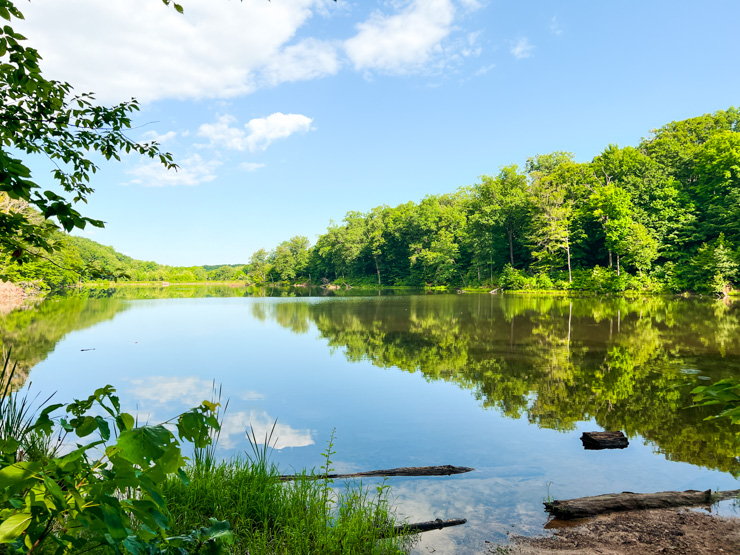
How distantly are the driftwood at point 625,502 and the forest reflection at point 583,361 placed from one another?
1.54 m

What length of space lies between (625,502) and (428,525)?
7.47 feet

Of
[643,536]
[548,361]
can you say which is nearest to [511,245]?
[548,361]

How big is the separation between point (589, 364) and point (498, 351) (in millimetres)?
3116

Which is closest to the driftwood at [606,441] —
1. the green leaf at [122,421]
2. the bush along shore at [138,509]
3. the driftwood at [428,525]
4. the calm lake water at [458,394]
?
the calm lake water at [458,394]

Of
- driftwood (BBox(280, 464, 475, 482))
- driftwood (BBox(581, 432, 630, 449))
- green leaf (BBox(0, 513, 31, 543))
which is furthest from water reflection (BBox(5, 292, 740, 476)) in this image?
green leaf (BBox(0, 513, 31, 543))

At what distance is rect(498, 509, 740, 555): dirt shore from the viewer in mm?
3898

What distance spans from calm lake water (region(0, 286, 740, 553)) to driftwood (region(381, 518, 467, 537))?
10 centimetres

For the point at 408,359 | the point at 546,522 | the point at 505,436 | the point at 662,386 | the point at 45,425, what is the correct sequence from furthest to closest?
the point at 408,359 → the point at 662,386 → the point at 505,436 → the point at 546,522 → the point at 45,425

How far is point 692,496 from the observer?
192 inches

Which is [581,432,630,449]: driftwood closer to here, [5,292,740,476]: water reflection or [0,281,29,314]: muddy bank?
[5,292,740,476]: water reflection

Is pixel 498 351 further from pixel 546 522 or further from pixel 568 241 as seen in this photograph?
pixel 568 241

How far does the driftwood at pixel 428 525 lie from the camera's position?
14.3ft

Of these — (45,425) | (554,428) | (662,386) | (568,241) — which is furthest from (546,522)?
(568,241)

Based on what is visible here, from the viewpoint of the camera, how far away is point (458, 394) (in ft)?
33.0
